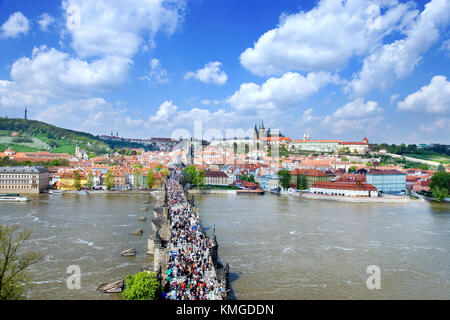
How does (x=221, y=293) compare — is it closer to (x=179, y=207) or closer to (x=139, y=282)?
(x=139, y=282)

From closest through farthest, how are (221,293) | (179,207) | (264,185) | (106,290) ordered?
(221,293) < (106,290) < (179,207) < (264,185)

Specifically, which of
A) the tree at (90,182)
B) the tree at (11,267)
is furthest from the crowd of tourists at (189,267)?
the tree at (90,182)

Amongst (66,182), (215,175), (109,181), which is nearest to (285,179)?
(215,175)

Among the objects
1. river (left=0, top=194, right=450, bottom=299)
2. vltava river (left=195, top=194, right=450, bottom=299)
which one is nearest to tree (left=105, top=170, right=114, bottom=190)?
river (left=0, top=194, right=450, bottom=299)

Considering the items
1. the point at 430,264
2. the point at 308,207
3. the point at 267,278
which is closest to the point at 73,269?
the point at 267,278

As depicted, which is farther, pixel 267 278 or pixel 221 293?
pixel 267 278

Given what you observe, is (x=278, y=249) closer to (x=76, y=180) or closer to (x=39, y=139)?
(x=76, y=180)

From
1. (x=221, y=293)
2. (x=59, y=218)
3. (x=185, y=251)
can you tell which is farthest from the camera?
(x=59, y=218)
